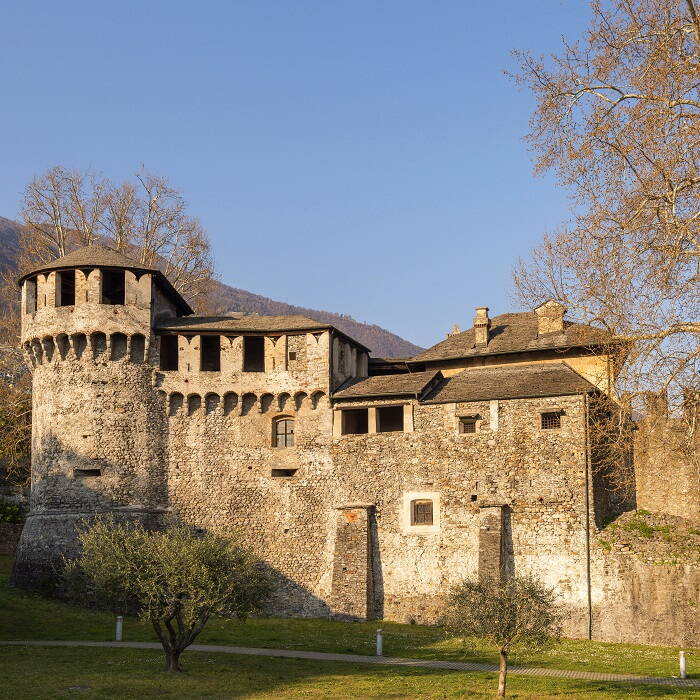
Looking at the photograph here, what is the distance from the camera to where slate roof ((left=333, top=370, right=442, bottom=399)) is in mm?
40062

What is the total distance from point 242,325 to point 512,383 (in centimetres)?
1224

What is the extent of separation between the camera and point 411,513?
38781 mm

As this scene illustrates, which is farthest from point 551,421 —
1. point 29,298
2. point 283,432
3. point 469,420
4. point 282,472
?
point 29,298

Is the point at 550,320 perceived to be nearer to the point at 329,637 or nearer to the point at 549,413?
the point at 549,413

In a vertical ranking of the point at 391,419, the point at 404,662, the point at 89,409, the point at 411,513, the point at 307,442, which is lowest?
the point at 404,662

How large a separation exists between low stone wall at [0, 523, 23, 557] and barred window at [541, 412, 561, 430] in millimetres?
26960

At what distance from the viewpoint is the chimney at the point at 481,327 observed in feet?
141

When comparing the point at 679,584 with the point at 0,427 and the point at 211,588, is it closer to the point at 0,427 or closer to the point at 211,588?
the point at 211,588

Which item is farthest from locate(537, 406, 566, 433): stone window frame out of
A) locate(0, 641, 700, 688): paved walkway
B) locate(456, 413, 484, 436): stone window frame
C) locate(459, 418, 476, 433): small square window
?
locate(0, 641, 700, 688): paved walkway

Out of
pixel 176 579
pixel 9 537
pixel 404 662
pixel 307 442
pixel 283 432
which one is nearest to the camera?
pixel 176 579

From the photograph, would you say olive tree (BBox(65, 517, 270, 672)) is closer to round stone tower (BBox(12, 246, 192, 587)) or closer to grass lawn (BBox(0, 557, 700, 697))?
grass lawn (BBox(0, 557, 700, 697))

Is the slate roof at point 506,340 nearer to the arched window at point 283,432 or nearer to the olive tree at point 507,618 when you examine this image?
the arched window at point 283,432

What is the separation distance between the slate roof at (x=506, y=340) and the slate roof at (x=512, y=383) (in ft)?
2.86

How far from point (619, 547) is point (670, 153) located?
19098mm
